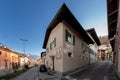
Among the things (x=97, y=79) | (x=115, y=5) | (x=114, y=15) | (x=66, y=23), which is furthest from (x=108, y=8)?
(x=66, y=23)

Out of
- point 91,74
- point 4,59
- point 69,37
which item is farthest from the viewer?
point 4,59

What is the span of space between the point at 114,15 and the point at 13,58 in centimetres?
5652

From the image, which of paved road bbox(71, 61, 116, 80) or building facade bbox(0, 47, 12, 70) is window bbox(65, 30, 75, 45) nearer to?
paved road bbox(71, 61, 116, 80)

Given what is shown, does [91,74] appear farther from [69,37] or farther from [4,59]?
[4,59]

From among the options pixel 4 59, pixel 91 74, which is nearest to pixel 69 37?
pixel 91 74

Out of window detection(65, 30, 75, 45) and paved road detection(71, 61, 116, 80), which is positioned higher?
window detection(65, 30, 75, 45)

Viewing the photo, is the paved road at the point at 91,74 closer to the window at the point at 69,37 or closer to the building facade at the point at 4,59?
the window at the point at 69,37

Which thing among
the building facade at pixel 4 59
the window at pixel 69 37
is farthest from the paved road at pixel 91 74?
the building facade at pixel 4 59

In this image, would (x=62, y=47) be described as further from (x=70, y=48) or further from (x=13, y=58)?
(x=13, y=58)

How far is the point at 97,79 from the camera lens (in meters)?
14.9

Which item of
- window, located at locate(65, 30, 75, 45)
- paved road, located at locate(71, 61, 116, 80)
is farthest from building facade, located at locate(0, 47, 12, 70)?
paved road, located at locate(71, 61, 116, 80)

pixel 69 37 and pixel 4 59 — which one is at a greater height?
pixel 69 37

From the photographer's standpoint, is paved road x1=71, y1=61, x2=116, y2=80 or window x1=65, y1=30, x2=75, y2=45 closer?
paved road x1=71, y1=61, x2=116, y2=80

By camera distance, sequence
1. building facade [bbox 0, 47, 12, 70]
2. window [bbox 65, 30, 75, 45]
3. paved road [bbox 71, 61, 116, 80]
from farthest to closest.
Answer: building facade [bbox 0, 47, 12, 70], window [bbox 65, 30, 75, 45], paved road [bbox 71, 61, 116, 80]
